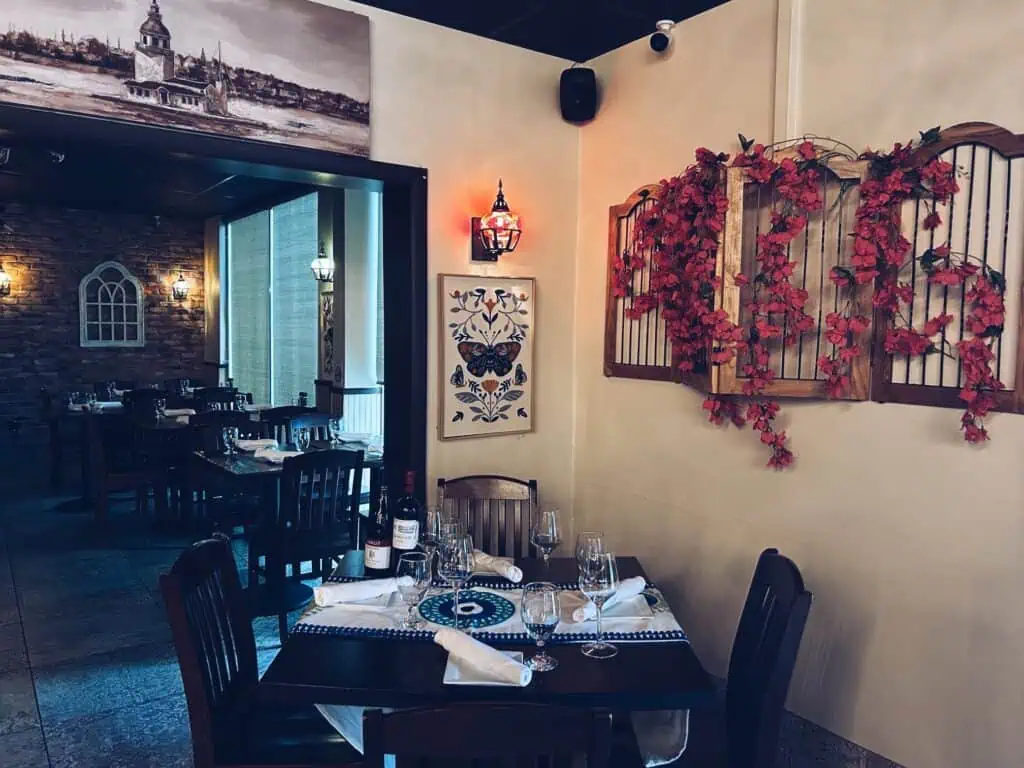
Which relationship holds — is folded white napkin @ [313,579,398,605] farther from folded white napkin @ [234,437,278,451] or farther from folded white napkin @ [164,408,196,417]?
folded white napkin @ [164,408,196,417]

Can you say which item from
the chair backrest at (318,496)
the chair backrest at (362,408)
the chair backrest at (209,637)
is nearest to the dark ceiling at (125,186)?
the chair backrest at (362,408)

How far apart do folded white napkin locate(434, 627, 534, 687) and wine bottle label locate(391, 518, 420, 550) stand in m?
0.46

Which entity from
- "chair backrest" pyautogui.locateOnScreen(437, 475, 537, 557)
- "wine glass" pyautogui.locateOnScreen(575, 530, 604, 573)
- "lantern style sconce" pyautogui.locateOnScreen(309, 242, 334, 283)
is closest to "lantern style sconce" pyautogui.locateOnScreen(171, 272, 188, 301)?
"lantern style sconce" pyautogui.locateOnScreen(309, 242, 334, 283)

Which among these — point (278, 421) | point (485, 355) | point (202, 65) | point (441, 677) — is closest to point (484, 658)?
point (441, 677)

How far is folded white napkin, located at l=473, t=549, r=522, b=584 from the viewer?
2258 mm

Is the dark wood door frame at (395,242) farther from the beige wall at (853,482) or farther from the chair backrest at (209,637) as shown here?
the chair backrest at (209,637)

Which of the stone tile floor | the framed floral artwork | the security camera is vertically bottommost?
the stone tile floor

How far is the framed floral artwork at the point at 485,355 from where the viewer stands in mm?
3395

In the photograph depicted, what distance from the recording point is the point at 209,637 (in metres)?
1.88

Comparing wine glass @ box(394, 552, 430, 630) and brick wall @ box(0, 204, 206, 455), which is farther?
brick wall @ box(0, 204, 206, 455)

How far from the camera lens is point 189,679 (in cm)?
172

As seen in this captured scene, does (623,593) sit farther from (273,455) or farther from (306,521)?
(273,455)

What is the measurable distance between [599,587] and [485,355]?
1.75 meters

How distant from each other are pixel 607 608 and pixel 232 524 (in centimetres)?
300
